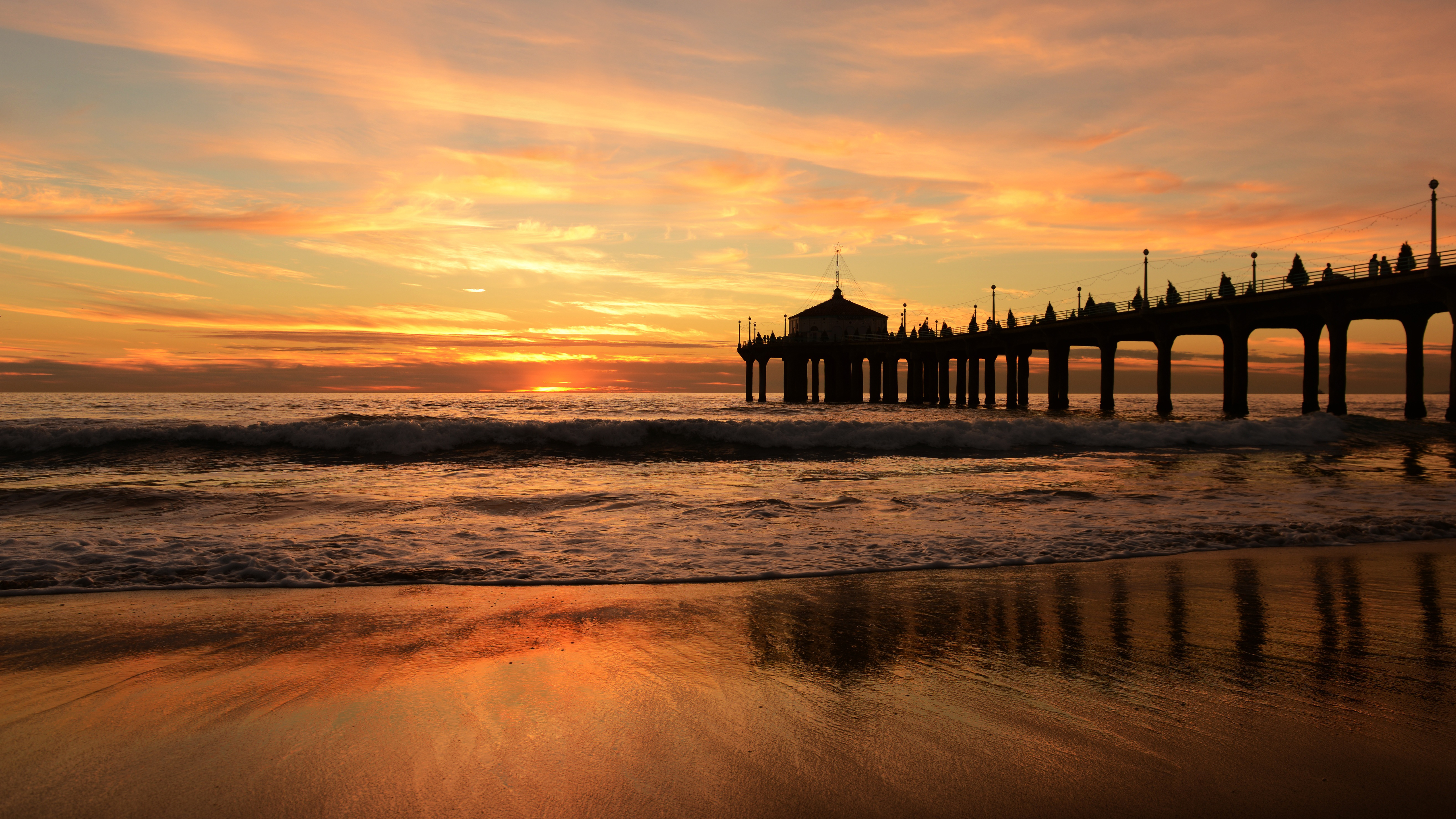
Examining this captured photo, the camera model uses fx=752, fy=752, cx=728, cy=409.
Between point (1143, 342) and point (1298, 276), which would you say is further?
point (1143, 342)

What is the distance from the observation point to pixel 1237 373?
48844 mm

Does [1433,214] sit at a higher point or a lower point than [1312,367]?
higher

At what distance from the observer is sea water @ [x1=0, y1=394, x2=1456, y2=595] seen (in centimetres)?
811

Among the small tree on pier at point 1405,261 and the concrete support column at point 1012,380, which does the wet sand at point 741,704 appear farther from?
the concrete support column at point 1012,380

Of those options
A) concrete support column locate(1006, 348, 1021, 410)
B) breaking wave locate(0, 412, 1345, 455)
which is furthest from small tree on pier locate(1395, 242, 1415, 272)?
concrete support column locate(1006, 348, 1021, 410)

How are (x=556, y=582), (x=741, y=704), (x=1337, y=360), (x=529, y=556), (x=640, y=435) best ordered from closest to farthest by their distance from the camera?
1. (x=741, y=704)
2. (x=556, y=582)
3. (x=529, y=556)
4. (x=640, y=435)
5. (x=1337, y=360)

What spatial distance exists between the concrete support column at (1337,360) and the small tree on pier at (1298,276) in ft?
7.93

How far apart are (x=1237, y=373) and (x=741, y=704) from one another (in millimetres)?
55728

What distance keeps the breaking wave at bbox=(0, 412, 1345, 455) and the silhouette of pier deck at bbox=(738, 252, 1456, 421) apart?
17351 mm

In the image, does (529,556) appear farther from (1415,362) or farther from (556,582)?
(1415,362)

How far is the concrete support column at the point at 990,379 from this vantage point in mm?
78188

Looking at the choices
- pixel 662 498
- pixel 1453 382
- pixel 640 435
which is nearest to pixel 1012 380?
pixel 1453 382

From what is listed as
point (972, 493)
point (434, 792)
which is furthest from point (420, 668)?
point (972, 493)

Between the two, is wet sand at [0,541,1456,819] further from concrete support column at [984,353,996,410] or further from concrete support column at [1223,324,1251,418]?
concrete support column at [984,353,996,410]
